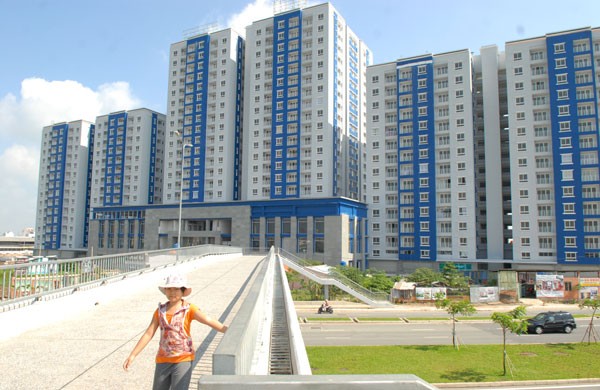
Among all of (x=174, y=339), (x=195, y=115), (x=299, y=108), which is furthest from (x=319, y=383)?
(x=195, y=115)

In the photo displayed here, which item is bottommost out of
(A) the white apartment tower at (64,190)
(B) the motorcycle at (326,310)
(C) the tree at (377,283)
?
(B) the motorcycle at (326,310)

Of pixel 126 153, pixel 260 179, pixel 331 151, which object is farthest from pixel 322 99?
pixel 126 153

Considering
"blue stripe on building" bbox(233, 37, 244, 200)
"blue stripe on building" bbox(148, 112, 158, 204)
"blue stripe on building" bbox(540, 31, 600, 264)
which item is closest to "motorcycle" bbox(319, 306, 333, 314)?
"blue stripe on building" bbox(540, 31, 600, 264)

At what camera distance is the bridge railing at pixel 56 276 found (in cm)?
995

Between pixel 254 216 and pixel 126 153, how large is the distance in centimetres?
4473

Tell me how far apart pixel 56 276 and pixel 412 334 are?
92.9 feet

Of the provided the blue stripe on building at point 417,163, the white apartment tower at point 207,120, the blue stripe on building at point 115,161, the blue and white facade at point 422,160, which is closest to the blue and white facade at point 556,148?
the blue and white facade at point 422,160

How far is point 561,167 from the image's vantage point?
61281 millimetres

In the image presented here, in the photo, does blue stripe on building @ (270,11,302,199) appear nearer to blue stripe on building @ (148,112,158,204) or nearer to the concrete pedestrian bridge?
blue stripe on building @ (148,112,158,204)

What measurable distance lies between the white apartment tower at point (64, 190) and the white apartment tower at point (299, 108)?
2202 inches

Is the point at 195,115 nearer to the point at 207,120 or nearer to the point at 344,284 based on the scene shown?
the point at 207,120

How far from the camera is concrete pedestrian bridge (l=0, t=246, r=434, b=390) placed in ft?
9.50

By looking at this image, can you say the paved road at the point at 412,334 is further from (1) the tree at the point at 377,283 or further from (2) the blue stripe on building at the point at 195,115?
(2) the blue stripe on building at the point at 195,115

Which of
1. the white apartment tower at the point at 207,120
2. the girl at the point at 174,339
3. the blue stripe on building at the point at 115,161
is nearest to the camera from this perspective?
the girl at the point at 174,339
